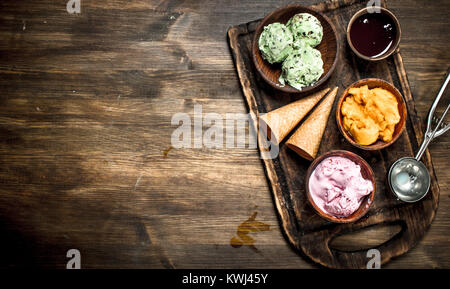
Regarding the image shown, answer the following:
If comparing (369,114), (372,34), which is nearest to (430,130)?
(369,114)

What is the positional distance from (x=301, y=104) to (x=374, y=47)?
62cm

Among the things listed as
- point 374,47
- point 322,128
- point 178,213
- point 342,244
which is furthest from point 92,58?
point 342,244

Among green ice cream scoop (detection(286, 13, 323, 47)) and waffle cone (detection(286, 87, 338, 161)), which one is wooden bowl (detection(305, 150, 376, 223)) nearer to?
waffle cone (detection(286, 87, 338, 161))

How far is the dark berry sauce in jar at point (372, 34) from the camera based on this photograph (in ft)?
7.49

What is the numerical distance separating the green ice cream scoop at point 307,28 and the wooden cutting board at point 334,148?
0.18 meters

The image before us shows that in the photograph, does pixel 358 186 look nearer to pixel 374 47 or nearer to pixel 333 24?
pixel 374 47

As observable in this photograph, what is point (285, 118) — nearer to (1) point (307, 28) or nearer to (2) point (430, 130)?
(1) point (307, 28)

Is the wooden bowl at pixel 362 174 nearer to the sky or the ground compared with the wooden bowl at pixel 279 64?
nearer to the ground

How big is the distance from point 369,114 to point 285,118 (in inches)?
20.3

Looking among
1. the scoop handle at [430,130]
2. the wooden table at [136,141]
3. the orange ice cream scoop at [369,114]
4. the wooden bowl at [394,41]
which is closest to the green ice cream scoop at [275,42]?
the wooden table at [136,141]

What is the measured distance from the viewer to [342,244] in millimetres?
2381

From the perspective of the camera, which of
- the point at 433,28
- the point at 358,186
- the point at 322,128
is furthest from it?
the point at 433,28

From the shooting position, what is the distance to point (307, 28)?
2199 mm

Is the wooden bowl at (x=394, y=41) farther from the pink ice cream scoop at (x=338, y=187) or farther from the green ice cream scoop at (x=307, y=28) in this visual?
the pink ice cream scoop at (x=338, y=187)
